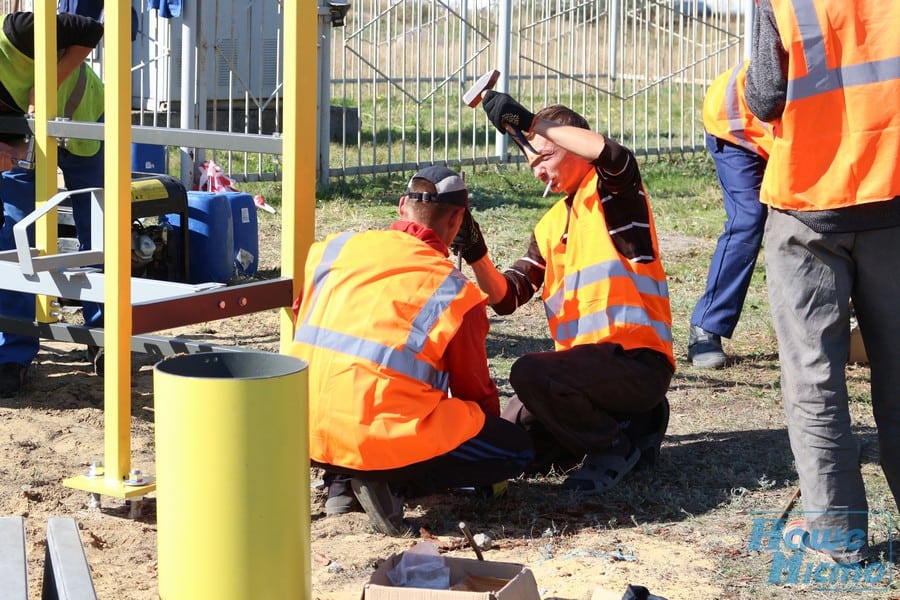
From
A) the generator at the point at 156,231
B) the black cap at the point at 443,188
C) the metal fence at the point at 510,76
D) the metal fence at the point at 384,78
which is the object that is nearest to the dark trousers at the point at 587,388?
the black cap at the point at 443,188

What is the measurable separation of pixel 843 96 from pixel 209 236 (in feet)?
13.9

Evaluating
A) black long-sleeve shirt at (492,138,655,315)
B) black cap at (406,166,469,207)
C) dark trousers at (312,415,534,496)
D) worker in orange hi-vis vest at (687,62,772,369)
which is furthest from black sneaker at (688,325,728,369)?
black cap at (406,166,469,207)

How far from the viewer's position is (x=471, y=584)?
331cm

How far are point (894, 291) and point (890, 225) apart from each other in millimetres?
187

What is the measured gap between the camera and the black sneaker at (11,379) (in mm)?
5465

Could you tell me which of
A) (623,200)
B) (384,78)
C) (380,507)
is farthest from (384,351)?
(384,78)

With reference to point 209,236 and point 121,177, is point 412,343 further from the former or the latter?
point 209,236

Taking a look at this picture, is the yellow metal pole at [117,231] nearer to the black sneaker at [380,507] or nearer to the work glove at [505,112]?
the black sneaker at [380,507]

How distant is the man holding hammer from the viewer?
4.36 meters

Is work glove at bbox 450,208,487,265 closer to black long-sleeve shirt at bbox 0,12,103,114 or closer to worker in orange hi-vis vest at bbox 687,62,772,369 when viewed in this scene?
black long-sleeve shirt at bbox 0,12,103,114

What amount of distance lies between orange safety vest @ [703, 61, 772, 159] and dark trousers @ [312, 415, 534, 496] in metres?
2.34

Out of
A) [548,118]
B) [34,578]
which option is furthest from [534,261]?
[34,578]

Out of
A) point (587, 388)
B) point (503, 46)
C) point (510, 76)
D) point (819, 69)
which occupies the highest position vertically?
point (503, 46)

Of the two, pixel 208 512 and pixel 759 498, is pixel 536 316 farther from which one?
pixel 208 512
